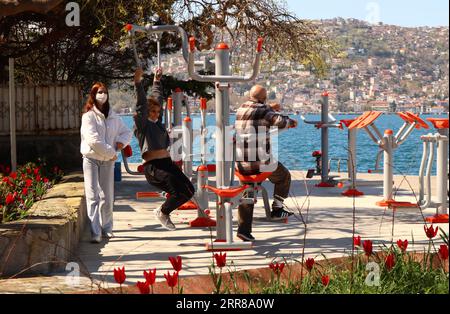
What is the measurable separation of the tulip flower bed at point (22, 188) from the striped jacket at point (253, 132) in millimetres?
2255

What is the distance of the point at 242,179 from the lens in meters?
10.4

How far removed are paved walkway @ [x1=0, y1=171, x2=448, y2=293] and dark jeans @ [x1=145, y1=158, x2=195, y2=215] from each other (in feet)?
1.44

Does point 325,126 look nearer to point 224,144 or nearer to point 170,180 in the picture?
point 170,180

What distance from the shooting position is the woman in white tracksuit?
9.98 meters

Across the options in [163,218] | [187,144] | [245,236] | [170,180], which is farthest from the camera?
[187,144]

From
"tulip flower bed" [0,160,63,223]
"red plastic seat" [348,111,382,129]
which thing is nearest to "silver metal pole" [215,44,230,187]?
"tulip flower bed" [0,160,63,223]

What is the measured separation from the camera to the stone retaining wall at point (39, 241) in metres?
8.05

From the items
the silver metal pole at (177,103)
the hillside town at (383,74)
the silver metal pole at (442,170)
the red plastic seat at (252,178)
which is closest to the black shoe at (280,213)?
the red plastic seat at (252,178)

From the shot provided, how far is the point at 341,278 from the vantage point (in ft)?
21.0

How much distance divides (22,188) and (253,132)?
341 cm

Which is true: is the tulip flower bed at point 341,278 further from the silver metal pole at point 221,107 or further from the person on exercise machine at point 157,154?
the person on exercise machine at point 157,154

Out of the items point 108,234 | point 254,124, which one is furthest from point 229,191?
point 108,234

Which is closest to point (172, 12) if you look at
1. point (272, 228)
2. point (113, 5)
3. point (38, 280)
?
point (113, 5)

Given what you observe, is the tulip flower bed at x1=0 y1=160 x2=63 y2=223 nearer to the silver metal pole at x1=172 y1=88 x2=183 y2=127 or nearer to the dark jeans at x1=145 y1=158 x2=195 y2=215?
the dark jeans at x1=145 y1=158 x2=195 y2=215
